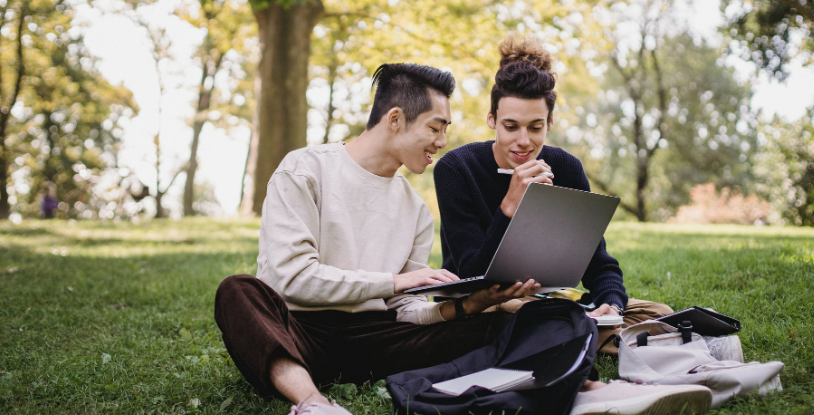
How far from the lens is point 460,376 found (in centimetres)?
252

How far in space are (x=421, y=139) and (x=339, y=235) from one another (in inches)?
24.6

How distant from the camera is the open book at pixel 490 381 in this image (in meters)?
2.17

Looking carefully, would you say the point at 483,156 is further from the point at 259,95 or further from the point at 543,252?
the point at 259,95

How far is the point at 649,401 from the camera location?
202 cm

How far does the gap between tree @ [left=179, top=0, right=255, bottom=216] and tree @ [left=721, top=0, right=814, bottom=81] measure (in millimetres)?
12321

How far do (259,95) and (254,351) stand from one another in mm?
10288

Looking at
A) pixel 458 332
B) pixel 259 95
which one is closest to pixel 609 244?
pixel 458 332

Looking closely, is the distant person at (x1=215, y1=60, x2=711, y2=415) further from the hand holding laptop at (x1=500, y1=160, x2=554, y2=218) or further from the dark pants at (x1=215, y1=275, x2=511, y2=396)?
the hand holding laptop at (x1=500, y1=160, x2=554, y2=218)

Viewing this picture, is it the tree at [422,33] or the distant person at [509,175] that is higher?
the tree at [422,33]

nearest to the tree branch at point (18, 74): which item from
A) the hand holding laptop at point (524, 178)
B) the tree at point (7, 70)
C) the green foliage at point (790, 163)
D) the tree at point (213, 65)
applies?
the tree at point (7, 70)

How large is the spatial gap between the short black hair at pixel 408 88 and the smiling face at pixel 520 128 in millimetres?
314

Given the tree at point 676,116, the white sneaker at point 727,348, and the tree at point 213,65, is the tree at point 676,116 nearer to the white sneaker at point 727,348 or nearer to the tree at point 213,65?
the tree at point 213,65

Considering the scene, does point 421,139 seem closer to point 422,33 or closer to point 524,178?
point 524,178

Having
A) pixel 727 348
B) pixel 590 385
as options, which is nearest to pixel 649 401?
pixel 590 385
